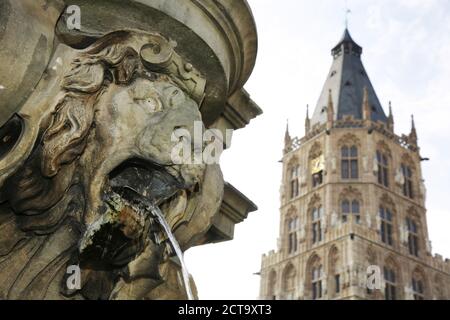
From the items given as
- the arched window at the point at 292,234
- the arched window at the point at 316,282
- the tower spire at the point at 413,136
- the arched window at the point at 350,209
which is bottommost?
the arched window at the point at 316,282

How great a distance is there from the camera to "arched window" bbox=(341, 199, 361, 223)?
37609mm

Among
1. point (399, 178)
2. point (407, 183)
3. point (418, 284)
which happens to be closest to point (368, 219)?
point (399, 178)

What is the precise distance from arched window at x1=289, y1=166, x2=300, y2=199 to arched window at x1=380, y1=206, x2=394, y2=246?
Result: 5737mm

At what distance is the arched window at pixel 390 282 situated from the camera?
116 ft

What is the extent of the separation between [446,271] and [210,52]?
3887cm

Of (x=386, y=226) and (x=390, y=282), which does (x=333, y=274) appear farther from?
(x=386, y=226)

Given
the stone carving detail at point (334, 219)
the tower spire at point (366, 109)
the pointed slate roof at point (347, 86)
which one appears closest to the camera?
the stone carving detail at point (334, 219)

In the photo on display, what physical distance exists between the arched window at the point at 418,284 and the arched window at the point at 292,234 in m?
7.20

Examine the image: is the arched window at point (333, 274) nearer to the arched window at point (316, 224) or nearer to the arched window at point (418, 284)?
the arched window at point (316, 224)

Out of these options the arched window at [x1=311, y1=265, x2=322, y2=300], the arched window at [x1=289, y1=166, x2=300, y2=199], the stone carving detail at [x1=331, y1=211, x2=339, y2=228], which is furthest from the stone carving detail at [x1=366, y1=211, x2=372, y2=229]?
the arched window at [x1=289, y1=166, x2=300, y2=199]

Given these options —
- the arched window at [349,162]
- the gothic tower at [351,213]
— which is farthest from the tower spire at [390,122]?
the arched window at [349,162]

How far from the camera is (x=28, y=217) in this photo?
84.6 inches

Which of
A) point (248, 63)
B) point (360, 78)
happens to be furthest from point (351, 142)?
point (248, 63)

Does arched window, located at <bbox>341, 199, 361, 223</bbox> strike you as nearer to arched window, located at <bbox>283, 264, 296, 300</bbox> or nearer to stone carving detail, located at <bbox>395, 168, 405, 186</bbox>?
stone carving detail, located at <bbox>395, 168, 405, 186</bbox>
